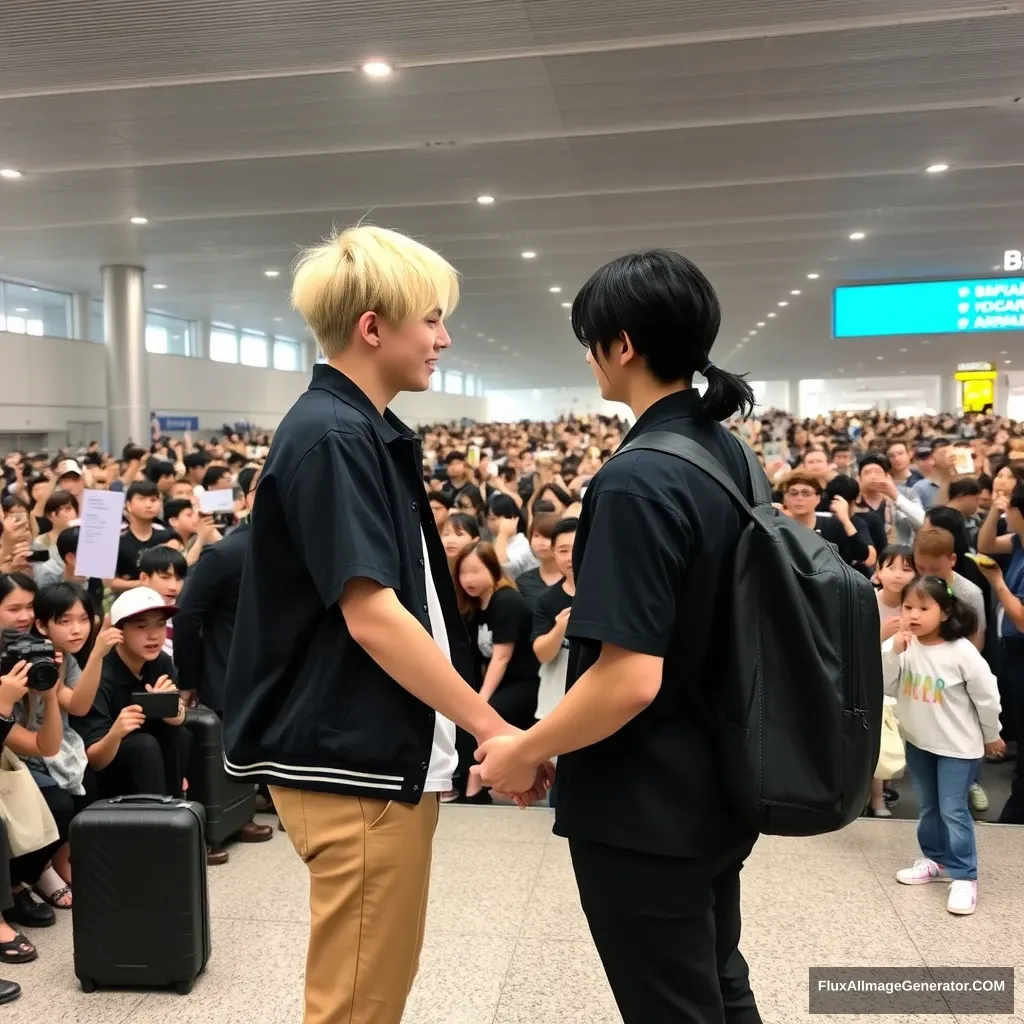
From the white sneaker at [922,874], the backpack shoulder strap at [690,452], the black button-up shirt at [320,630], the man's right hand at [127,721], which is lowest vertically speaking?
the white sneaker at [922,874]

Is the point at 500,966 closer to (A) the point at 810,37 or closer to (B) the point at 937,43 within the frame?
(A) the point at 810,37

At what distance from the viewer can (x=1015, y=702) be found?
475cm

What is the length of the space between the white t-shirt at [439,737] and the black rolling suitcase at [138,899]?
65.8 inches

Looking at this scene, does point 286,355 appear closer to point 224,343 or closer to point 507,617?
point 224,343

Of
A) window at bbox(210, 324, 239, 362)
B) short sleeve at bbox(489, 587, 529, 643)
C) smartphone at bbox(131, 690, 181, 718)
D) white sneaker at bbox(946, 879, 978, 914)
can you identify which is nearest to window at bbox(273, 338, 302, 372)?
window at bbox(210, 324, 239, 362)

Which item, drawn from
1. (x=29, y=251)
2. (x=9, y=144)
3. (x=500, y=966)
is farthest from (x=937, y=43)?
(x=29, y=251)

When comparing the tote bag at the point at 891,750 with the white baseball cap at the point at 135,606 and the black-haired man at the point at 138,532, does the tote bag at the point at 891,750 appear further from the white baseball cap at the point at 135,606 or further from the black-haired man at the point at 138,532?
the black-haired man at the point at 138,532

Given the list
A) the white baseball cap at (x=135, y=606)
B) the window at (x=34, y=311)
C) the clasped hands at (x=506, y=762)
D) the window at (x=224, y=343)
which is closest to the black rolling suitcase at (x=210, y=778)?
the white baseball cap at (x=135, y=606)

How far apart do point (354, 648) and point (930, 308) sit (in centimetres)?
1742

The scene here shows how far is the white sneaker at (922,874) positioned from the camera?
378 cm

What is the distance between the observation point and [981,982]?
121 inches

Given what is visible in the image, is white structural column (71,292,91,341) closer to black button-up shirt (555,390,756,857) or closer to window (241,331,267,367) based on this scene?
window (241,331,267,367)

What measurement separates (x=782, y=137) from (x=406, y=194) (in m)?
4.79

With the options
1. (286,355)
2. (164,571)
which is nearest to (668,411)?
(164,571)
